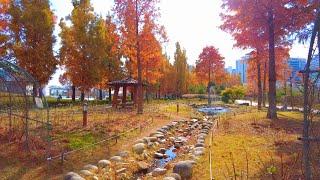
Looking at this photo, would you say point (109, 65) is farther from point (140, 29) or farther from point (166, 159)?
point (166, 159)

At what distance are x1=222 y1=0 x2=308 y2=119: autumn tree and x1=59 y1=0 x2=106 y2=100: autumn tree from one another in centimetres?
1795

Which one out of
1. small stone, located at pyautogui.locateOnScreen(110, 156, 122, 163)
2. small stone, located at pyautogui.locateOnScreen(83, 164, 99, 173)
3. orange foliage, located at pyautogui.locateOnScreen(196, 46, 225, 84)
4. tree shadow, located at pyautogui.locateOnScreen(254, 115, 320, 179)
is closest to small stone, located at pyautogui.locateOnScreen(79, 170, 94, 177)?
small stone, located at pyautogui.locateOnScreen(83, 164, 99, 173)

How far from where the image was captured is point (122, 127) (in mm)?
15727

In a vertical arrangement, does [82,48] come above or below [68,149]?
above

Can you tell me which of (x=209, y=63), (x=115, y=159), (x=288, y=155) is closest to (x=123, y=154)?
(x=115, y=159)

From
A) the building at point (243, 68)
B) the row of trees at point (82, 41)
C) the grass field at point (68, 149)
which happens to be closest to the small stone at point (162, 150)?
the grass field at point (68, 149)

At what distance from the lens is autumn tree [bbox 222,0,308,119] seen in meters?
17.0

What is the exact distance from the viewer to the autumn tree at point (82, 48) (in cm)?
3362

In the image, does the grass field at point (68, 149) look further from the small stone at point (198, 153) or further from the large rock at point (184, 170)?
the large rock at point (184, 170)

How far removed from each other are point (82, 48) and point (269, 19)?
2062 cm

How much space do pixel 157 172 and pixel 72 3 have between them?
2984cm

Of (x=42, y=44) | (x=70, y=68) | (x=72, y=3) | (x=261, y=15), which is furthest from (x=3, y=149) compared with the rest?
(x=72, y=3)

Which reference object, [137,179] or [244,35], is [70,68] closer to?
[244,35]

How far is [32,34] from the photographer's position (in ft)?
97.3
